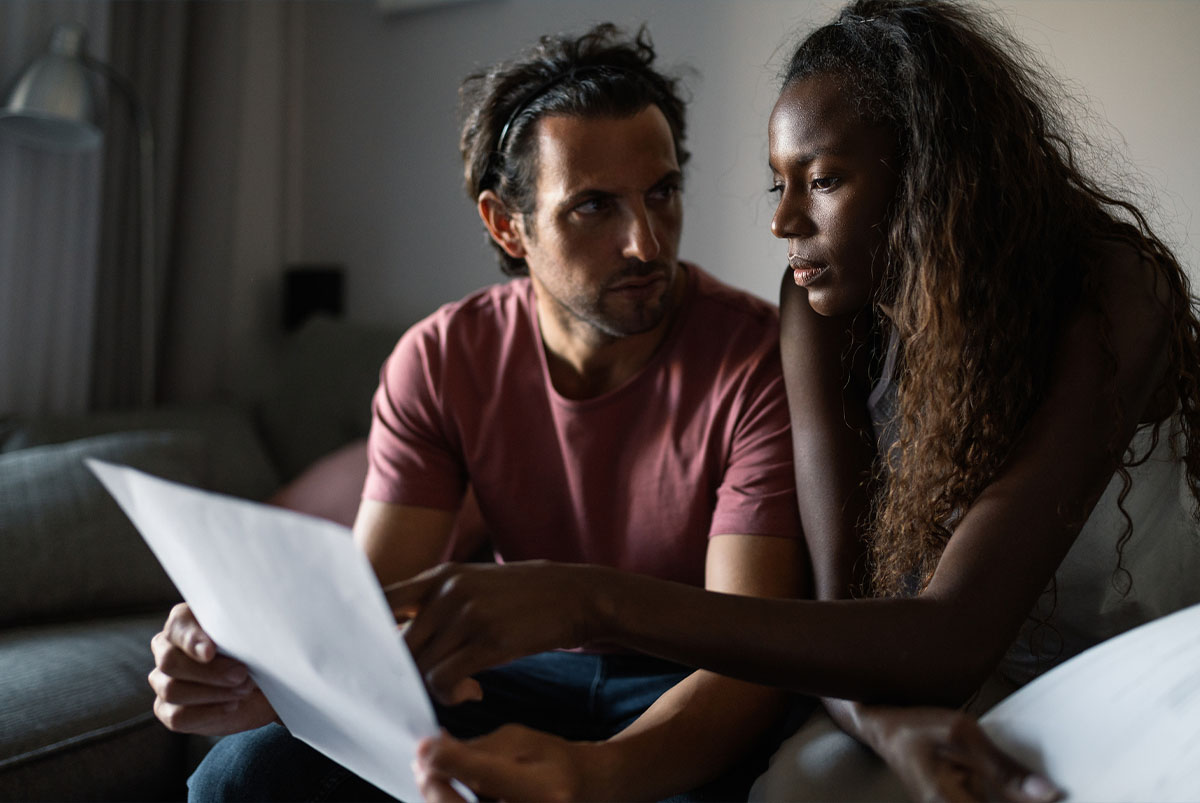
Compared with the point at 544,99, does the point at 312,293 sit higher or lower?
lower

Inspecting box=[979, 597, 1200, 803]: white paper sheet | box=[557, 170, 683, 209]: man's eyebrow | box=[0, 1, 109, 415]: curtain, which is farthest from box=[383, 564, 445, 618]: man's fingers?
box=[0, 1, 109, 415]: curtain

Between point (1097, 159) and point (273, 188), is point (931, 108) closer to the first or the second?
point (1097, 159)

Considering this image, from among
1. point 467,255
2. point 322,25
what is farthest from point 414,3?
point 467,255

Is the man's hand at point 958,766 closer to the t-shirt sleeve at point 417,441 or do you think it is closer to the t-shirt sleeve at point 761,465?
the t-shirt sleeve at point 761,465

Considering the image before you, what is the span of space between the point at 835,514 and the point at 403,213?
175 cm

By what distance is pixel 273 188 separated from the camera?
2.69 meters

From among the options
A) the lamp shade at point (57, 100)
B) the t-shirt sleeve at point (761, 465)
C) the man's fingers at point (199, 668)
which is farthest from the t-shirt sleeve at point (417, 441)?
the lamp shade at point (57, 100)

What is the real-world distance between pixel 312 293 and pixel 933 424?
200 cm

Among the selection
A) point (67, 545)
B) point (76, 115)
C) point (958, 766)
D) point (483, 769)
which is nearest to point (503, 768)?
point (483, 769)

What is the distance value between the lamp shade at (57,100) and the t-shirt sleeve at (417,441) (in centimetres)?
107

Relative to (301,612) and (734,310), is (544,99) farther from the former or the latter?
(301,612)

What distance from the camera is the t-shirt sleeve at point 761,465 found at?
109 centimetres

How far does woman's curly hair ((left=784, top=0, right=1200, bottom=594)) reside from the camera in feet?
2.79

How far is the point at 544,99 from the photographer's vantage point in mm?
1397
